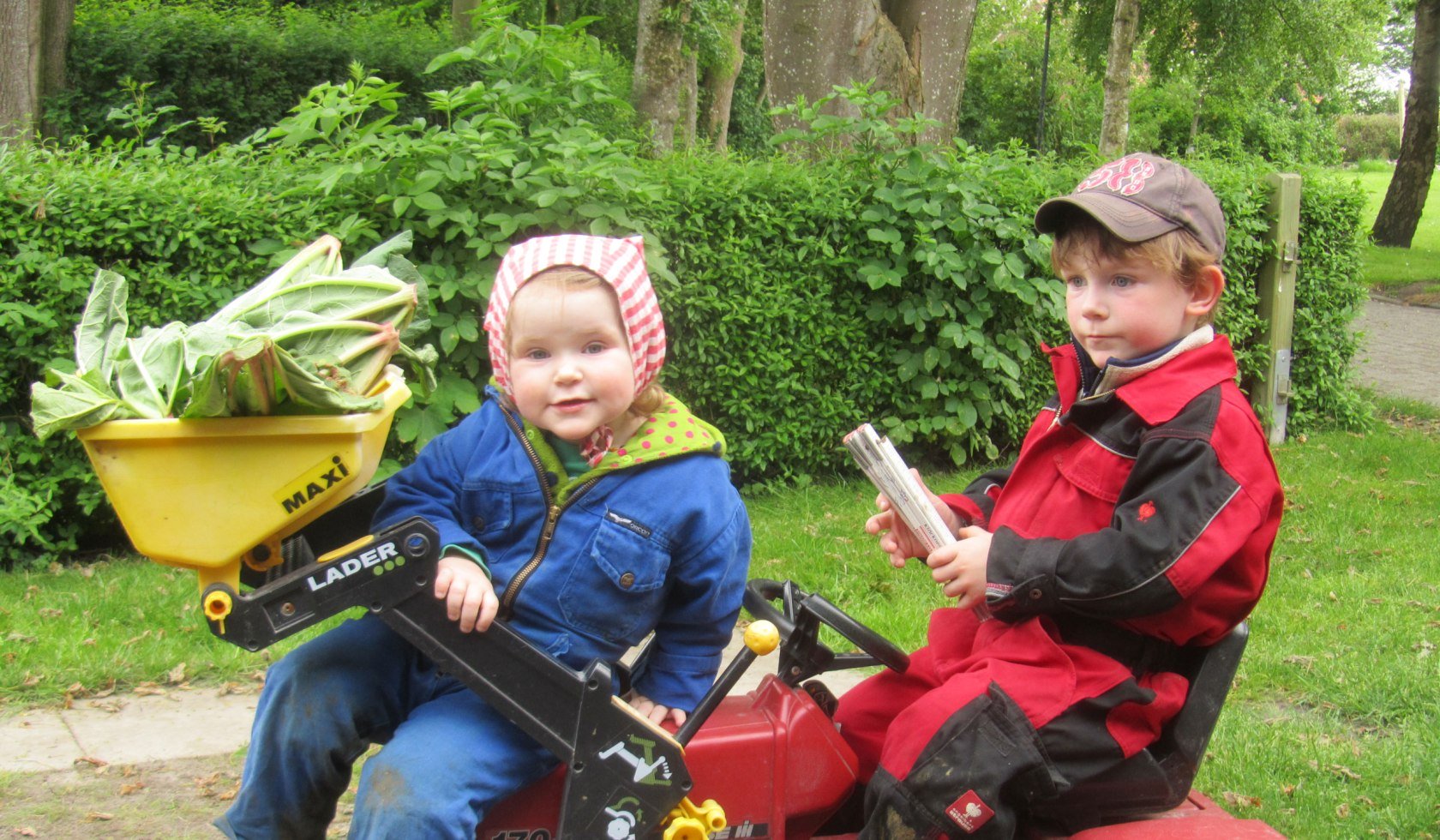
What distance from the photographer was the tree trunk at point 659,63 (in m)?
15.4

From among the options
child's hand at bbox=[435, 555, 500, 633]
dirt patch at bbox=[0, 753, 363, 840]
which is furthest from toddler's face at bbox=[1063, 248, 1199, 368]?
dirt patch at bbox=[0, 753, 363, 840]

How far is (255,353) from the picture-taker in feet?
5.78

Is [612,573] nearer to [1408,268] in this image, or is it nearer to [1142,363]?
[1142,363]

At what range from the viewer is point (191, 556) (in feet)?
6.22

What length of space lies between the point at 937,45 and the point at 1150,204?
6748 mm

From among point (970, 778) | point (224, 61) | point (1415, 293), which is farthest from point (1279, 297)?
point (224, 61)

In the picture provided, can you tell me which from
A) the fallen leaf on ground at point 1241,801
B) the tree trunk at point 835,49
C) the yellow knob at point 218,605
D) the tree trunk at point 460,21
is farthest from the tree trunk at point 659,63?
the yellow knob at point 218,605

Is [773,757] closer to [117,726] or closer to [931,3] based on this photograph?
[117,726]

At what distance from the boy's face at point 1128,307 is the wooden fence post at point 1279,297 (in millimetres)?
5838

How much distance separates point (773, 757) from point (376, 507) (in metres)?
0.84

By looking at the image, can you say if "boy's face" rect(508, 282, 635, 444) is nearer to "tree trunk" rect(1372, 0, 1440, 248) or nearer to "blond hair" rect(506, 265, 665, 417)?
"blond hair" rect(506, 265, 665, 417)

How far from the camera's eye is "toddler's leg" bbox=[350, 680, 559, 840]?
1.90m

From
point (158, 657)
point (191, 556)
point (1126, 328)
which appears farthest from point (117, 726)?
point (1126, 328)

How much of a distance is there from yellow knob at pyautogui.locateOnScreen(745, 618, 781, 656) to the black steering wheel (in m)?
0.15
